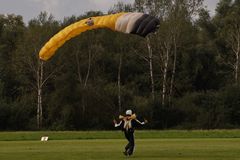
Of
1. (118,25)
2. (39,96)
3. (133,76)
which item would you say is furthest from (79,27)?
(133,76)

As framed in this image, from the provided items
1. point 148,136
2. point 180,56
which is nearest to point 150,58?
point 180,56

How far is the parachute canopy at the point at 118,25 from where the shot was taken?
66.5ft

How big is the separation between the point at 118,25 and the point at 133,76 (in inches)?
1722

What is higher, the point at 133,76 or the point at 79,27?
the point at 79,27

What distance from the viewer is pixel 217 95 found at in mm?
58531

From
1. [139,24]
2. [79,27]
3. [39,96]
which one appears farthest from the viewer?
[39,96]

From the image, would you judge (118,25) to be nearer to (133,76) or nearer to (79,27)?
(79,27)

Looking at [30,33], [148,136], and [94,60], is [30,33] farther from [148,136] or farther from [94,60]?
[148,136]

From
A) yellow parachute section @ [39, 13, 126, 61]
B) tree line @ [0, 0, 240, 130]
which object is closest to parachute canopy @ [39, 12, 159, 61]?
yellow parachute section @ [39, 13, 126, 61]

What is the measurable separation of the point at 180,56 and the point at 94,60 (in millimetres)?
8608

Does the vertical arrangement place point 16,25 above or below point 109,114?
above

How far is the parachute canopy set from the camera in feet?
66.5

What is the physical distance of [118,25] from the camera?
21.2 metres

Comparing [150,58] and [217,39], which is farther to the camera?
[217,39]
